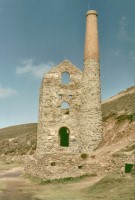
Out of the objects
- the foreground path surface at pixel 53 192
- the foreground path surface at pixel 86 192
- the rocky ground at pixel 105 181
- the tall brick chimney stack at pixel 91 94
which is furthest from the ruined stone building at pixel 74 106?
the foreground path surface at pixel 86 192

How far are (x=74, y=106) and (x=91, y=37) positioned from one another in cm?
709

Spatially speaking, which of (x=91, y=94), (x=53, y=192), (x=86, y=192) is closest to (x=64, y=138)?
(x=91, y=94)

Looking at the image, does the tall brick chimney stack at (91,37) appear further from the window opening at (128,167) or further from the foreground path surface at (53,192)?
the foreground path surface at (53,192)

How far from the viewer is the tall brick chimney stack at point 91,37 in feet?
96.6

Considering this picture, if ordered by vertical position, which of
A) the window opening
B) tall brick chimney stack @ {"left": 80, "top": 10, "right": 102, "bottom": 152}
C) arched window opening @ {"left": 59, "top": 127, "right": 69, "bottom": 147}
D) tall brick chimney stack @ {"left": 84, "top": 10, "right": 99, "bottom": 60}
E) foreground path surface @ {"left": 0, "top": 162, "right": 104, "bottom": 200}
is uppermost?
tall brick chimney stack @ {"left": 84, "top": 10, "right": 99, "bottom": 60}

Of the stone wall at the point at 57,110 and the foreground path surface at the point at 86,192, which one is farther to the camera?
the stone wall at the point at 57,110

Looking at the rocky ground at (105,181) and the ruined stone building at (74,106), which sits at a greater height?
the ruined stone building at (74,106)

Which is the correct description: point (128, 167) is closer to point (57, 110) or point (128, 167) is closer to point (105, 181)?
point (105, 181)

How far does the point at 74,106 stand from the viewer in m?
29.0

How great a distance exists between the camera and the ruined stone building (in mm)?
27562

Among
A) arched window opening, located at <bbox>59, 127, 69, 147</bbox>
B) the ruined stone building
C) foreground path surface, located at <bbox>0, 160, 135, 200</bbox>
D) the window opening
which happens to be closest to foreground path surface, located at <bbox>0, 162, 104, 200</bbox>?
foreground path surface, located at <bbox>0, 160, 135, 200</bbox>

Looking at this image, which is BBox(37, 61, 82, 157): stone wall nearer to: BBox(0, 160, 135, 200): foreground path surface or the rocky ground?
the rocky ground

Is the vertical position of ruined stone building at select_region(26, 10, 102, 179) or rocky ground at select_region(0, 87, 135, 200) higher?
ruined stone building at select_region(26, 10, 102, 179)

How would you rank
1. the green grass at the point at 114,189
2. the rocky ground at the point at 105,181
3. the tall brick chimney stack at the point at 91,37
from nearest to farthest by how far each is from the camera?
the green grass at the point at 114,189 < the rocky ground at the point at 105,181 < the tall brick chimney stack at the point at 91,37
